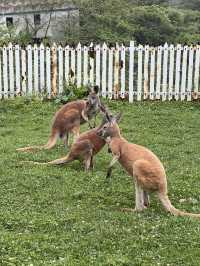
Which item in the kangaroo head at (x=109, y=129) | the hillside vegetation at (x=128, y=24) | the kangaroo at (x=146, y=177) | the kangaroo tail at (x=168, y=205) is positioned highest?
the hillside vegetation at (x=128, y=24)

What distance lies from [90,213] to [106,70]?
9.14 metres

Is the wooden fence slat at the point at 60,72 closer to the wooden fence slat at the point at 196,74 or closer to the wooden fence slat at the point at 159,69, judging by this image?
the wooden fence slat at the point at 159,69

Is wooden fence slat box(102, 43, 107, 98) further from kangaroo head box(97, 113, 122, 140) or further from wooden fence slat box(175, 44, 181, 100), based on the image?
kangaroo head box(97, 113, 122, 140)

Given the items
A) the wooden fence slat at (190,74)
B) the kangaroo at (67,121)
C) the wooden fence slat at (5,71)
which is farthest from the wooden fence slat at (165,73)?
the kangaroo at (67,121)

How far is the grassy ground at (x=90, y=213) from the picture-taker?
567 cm

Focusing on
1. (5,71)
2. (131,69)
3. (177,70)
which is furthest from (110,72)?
(5,71)

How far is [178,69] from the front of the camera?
607 inches

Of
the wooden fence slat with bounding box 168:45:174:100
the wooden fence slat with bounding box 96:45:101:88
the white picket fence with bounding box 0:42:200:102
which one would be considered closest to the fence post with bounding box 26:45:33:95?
the white picket fence with bounding box 0:42:200:102

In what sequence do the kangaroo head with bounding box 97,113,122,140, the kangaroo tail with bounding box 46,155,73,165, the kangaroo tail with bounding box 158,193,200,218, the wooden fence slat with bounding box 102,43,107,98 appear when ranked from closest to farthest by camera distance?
the kangaroo tail with bounding box 158,193,200,218, the kangaroo head with bounding box 97,113,122,140, the kangaroo tail with bounding box 46,155,73,165, the wooden fence slat with bounding box 102,43,107,98

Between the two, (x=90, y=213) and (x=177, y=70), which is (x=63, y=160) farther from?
(x=177, y=70)

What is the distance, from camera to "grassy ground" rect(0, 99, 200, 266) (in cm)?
567

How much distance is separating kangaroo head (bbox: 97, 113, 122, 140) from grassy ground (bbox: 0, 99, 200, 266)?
0.67m

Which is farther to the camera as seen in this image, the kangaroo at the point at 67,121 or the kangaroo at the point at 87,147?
the kangaroo at the point at 67,121

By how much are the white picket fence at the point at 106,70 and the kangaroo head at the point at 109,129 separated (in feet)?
23.3
